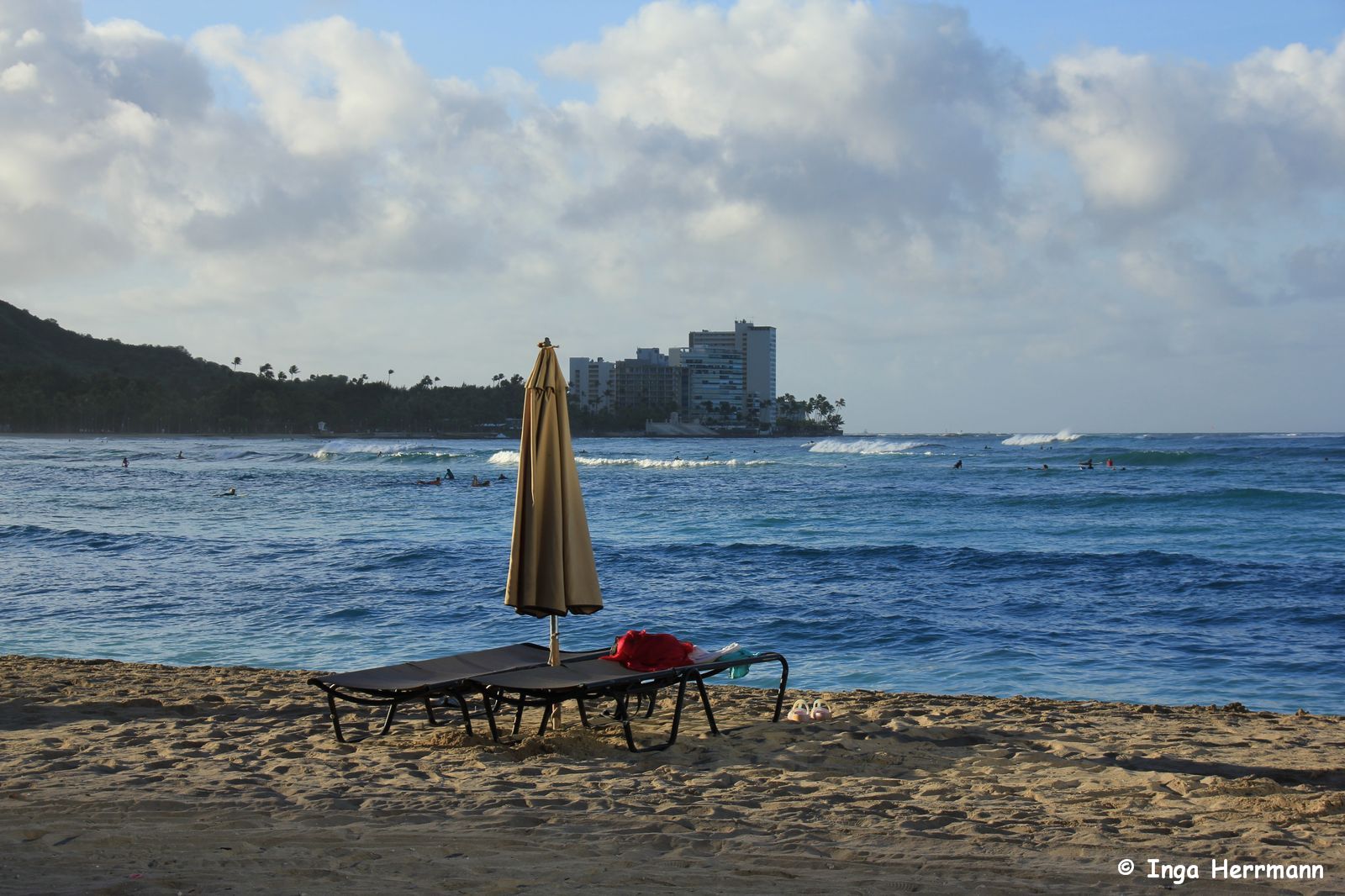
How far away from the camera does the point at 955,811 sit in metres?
4.58

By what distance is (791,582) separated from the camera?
14.7m

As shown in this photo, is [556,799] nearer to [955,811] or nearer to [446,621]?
[955,811]

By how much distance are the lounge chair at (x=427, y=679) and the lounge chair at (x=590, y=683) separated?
145mm

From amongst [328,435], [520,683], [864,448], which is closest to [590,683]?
[520,683]

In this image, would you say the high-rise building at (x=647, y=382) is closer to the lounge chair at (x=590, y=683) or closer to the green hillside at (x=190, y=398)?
the green hillside at (x=190, y=398)

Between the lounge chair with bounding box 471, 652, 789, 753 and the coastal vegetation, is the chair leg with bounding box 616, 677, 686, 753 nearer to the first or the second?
the lounge chair with bounding box 471, 652, 789, 753

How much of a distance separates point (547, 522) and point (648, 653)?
1.00 meters

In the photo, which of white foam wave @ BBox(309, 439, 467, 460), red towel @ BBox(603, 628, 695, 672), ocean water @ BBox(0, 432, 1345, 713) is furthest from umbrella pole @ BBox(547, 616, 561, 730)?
white foam wave @ BBox(309, 439, 467, 460)

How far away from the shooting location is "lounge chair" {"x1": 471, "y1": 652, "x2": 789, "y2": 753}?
18.1 feet

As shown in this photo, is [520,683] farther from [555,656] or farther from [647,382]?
[647,382]

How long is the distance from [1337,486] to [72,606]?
3688cm

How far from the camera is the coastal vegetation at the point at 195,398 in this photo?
406 ft

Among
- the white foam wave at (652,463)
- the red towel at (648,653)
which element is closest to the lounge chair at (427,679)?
the red towel at (648,653)

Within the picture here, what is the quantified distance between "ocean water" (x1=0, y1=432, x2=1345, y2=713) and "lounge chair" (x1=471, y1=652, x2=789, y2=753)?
10.7 feet
